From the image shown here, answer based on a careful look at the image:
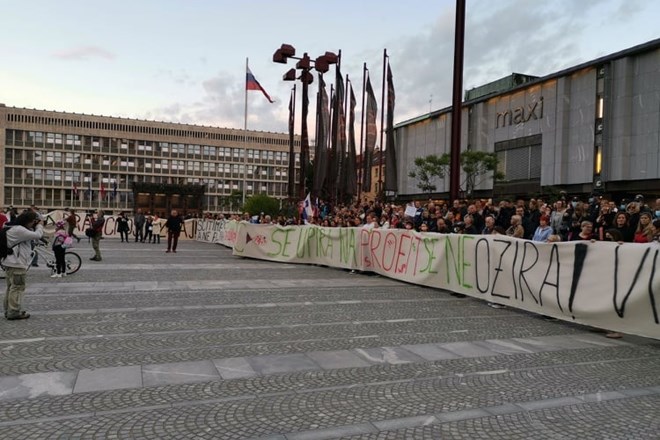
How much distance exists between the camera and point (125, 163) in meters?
110

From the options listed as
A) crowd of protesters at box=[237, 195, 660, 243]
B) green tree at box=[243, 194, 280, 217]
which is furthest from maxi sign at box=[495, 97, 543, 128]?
crowd of protesters at box=[237, 195, 660, 243]

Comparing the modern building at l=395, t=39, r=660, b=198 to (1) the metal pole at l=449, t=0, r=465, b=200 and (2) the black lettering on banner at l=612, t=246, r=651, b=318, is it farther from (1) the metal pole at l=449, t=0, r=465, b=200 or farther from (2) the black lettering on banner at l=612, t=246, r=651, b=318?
(2) the black lettering on banner at l=612, t=246, r=651, b=318

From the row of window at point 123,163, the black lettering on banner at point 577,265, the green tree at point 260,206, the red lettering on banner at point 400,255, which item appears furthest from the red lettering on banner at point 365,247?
the row of window at point 123,163

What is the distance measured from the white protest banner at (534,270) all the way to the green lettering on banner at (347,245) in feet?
0.19

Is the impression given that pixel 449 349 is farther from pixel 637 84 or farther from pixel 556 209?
pixel 637 84

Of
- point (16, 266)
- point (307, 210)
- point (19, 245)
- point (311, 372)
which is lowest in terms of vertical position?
point (311, 372)

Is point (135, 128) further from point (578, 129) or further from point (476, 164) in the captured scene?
point (578, 129)

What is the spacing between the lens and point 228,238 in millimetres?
27203

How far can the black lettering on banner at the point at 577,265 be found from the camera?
27.0 feet

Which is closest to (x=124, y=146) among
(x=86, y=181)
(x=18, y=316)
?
(x=86, y=181)

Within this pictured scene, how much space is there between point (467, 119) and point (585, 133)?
16.2 meters

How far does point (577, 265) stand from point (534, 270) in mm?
909

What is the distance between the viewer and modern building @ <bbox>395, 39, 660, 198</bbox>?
3875 centimetres

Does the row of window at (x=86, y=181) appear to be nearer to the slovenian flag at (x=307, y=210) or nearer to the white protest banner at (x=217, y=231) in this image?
the white protest banner at (x=217, y=231)
